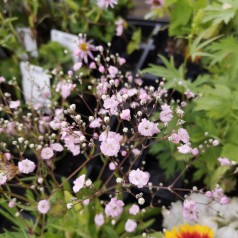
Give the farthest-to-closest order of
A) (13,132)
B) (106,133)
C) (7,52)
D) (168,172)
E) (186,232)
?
(7,52)
(168,172)
(13,132)
(186,232)
(106,133)

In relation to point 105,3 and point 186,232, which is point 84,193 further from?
point 105,3

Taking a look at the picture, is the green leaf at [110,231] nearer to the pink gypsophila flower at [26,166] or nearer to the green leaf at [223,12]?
the pink gypsophila flower at [26,166]

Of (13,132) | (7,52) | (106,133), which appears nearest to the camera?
(106,133)

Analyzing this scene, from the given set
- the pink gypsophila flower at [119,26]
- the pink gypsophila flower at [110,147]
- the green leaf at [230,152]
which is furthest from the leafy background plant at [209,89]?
the pink gypsophila flower at [110,147]

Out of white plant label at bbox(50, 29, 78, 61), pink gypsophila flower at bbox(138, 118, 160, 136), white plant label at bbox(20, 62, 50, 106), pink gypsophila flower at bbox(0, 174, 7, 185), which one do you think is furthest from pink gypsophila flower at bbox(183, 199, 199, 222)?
white plant label at bbox(50, 29, 78, 61)

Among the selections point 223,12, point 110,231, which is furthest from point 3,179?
point 223,12

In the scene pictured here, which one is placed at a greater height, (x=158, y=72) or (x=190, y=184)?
(x=158, y=72)

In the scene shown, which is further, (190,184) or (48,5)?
(48,5)

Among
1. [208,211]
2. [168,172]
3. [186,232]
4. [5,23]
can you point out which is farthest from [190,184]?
[5,23]

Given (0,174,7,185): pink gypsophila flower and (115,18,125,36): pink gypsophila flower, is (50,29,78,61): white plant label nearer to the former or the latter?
(115,18,125,36): pink gypsophila flower
